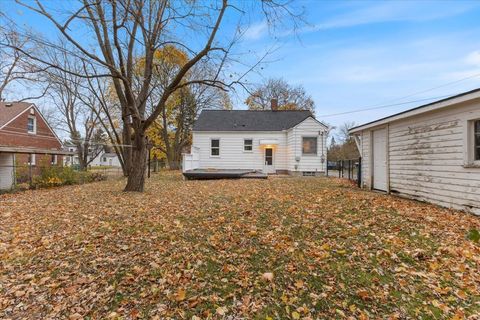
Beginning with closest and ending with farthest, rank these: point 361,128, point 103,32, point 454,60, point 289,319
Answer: point 289,319 → point 103,32 → point 361,128 → point 454,60

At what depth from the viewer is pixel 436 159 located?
747cm

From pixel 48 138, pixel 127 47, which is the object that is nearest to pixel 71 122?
pixel 48 138

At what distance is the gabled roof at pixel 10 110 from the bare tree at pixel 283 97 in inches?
898

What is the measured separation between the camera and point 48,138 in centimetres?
2498

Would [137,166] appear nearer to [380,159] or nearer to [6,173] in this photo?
[380,159]

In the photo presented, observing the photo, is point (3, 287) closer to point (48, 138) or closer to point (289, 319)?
point (289, 319)

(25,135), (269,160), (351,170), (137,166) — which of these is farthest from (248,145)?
(25,135)

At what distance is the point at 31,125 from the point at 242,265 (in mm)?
26921

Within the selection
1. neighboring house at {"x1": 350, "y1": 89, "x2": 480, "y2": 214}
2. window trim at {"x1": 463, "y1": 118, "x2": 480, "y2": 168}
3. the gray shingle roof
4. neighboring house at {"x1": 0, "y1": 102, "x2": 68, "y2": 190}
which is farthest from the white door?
neighboring house at {"x1": 0, "y1": 102, "x2": 68, "y2": 190}

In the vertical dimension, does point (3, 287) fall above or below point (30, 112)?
below

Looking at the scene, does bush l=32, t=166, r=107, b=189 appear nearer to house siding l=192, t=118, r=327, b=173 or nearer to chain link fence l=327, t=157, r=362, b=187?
house siding l=192, t=118, r=327, b=173

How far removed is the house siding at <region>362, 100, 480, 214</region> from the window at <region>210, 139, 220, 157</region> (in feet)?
42.7

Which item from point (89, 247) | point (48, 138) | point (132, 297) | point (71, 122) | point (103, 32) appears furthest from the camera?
point (71, 122)

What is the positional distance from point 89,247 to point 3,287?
119 cm
